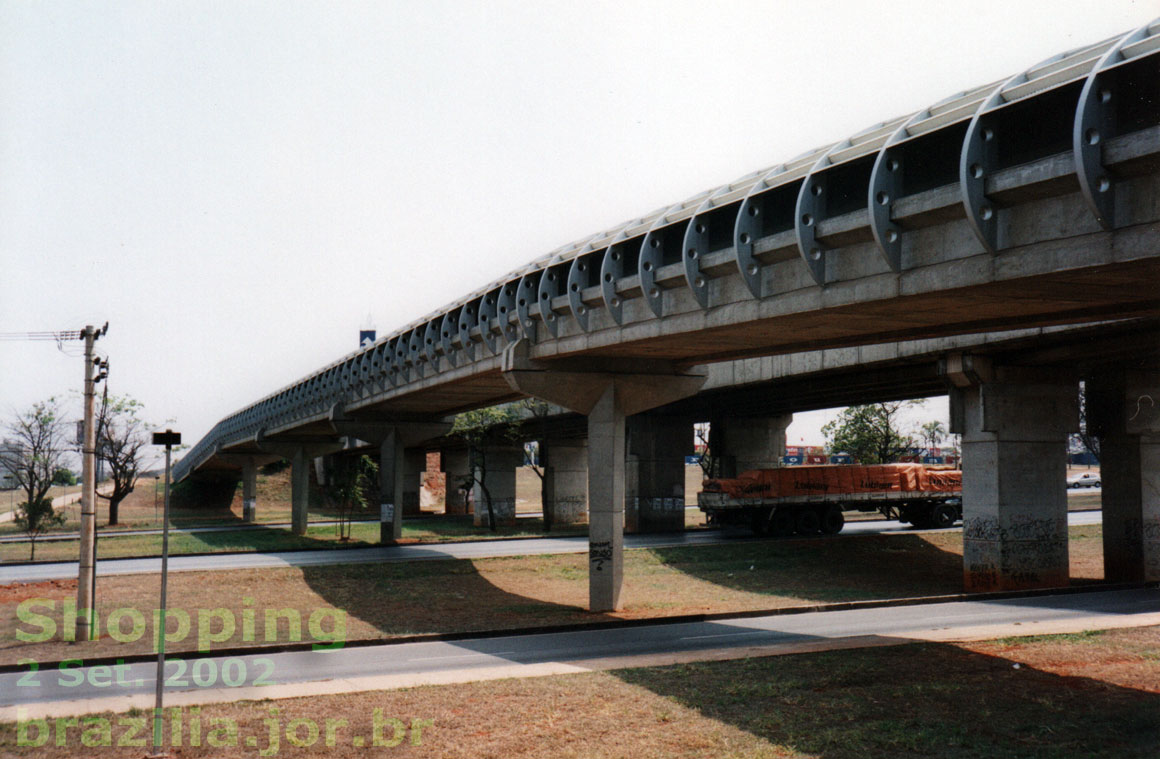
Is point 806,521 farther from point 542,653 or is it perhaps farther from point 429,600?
point 542,653

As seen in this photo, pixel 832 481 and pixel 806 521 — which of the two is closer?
pixel 806 521

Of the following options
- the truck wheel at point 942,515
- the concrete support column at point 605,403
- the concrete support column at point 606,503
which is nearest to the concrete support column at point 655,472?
the truck wheel at point 942,515

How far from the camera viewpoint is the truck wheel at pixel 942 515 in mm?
46406

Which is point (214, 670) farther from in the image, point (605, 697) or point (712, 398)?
point (712, 398)

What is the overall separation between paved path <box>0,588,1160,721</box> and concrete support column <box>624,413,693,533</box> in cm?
2713

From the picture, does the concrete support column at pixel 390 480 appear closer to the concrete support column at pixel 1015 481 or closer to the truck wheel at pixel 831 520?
the truck wheel at pixel 831 520

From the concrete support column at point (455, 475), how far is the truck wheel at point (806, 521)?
43.2m

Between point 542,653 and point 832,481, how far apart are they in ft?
95.5

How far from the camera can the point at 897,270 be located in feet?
47.8

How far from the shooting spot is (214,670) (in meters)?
16.8

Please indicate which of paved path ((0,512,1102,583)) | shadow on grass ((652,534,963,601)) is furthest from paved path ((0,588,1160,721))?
paved path ((0,512,1102,583))

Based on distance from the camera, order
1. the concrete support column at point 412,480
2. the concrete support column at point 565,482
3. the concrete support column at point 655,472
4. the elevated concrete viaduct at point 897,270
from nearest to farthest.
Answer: the elevated concrete viaduct at point 897,270
the concrete support column at point 655,472
the concrete support column at point 565,482
the concrete support column at point 412,480

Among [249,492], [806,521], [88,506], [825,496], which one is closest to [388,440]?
[806,521]

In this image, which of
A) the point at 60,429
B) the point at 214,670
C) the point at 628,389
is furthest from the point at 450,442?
the point at 214,670
